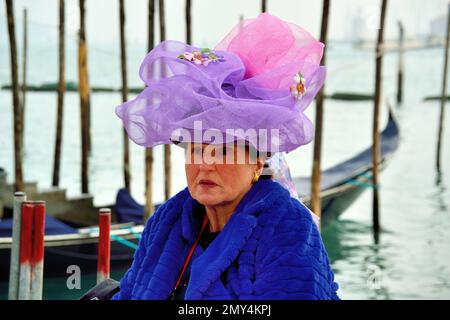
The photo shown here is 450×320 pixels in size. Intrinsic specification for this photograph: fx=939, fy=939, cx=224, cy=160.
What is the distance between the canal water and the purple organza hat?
5809 millimetres

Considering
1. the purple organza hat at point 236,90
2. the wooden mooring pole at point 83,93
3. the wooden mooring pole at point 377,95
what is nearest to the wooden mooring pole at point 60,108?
the wooden mooring pole at point 83,93

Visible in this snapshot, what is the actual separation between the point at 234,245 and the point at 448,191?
15.5m

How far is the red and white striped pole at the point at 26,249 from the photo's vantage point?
419 centimetres

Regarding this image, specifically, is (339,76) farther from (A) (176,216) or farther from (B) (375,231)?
(A) (176,216)

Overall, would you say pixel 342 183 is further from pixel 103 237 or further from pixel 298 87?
pixel 298 87

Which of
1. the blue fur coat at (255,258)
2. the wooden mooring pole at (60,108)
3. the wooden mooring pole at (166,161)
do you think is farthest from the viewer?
the wooden mooring pole at (60,108)

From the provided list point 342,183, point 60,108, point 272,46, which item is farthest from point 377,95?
point 272,46

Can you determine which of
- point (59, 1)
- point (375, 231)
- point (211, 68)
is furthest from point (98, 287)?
point (375, 231)

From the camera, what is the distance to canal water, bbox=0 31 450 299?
8930 mm

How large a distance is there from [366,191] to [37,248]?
10887 mm

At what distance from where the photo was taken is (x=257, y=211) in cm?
133

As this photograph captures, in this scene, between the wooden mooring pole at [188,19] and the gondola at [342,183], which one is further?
the gondola at [342,183]

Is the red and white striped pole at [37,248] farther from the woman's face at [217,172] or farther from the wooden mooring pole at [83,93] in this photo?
the wooden mooring pole at [83,93]

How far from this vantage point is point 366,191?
→ 1475 centimetres
